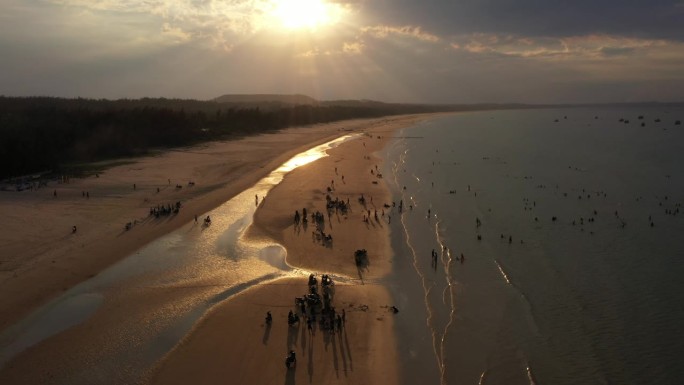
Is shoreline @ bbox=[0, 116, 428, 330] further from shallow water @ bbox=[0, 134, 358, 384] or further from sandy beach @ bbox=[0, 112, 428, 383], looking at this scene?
shallow water @ bbox=[0, 134, 358, 384]

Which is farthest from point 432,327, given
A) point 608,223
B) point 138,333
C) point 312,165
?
point 312,165

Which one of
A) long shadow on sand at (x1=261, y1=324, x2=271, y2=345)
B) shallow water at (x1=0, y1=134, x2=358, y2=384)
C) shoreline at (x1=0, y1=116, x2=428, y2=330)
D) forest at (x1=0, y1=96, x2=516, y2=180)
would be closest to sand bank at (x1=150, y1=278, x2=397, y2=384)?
long shadow on sand at (x1=261, y1=324, x2=271, y2=345)

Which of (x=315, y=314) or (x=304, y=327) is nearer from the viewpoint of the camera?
(x=304, y=327)

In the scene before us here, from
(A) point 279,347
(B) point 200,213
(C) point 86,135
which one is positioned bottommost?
(A) point 279,347

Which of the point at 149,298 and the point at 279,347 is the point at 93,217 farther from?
the point at 279,347

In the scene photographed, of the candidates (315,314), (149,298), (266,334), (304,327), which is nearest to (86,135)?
(149,298)

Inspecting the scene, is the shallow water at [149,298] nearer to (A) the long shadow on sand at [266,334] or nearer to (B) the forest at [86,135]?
(A) the long shadow on sand at [266,334]

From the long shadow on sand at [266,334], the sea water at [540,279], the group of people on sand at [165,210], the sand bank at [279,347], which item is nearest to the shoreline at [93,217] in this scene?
the group of people on sand at [165,210]
